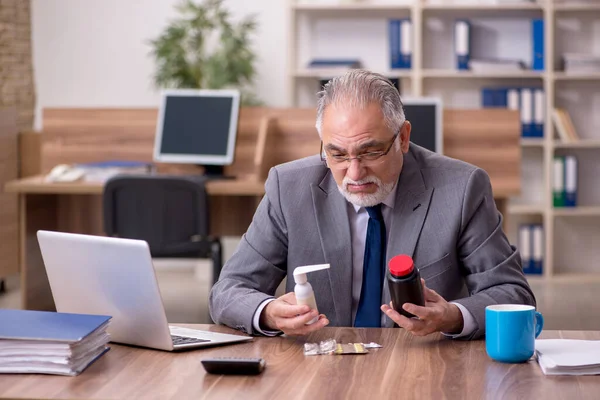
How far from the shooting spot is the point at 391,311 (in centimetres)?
163

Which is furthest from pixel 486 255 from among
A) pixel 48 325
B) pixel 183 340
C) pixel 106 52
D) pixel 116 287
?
pixel 106 52

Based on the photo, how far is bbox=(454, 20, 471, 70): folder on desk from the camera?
5836 millimetres

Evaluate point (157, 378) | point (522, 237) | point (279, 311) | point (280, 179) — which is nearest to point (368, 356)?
point (279, 311)

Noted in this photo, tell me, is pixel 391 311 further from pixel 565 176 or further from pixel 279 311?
pixel 565 176

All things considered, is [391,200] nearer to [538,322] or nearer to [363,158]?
[363,158]

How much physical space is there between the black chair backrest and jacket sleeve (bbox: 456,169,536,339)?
2060 mm

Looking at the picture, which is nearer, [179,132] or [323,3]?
[179,132]

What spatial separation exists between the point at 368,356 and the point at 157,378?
14.6 inches

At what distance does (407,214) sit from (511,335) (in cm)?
51

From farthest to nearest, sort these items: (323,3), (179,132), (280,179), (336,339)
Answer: (323,3)
(179,132)
(280,179)
(336,339)

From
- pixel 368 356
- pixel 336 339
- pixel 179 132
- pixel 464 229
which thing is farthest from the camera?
pixel 179 132

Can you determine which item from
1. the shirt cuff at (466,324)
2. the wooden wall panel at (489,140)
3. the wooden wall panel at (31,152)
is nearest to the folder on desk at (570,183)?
the wooden wall panel at (489,140)

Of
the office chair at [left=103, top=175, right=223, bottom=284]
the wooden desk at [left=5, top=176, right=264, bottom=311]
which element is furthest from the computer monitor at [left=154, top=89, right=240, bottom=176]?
the office chair at [left=103, top=175, right=223, bottom=284]

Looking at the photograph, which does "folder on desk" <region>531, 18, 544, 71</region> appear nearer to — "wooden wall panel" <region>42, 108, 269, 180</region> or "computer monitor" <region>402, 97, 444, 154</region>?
→ "computer monitor" <region>402, 97, 444, 154</region>
